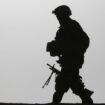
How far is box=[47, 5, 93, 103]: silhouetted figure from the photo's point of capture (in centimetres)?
680

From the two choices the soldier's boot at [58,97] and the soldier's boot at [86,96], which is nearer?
the soldier's boot at [86,96]

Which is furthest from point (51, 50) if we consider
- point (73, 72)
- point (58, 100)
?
point (58, 100)

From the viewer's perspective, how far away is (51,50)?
22.7 feet

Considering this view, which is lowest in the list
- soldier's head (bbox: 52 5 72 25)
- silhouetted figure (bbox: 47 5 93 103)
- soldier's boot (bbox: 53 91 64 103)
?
soldier's boot (bbox: 53 91 64 103)

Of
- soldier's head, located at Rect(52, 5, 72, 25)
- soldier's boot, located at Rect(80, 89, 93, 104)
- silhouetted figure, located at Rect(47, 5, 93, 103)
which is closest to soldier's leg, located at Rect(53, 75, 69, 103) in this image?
silhouetted figure, located at Rect(47, 5, 93, 103)

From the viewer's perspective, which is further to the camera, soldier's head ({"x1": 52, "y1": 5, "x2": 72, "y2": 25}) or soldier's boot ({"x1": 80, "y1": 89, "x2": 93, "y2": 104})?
soldier's head ({"x1": 52, "y1": 5, "x2": 72, "y2": 25})

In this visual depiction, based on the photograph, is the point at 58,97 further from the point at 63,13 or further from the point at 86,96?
the point at 63,13

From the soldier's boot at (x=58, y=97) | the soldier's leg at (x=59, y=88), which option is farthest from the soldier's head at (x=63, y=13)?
the soldier's boot at (x=58, y=97)

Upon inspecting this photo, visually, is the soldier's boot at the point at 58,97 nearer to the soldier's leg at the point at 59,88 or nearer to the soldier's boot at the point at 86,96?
the soldier's leg at the point at 59,88

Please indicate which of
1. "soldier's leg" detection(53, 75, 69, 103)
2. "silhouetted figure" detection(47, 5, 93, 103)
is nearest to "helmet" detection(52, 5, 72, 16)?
"silhouetted figure" detection(47, 5, 93, 103)

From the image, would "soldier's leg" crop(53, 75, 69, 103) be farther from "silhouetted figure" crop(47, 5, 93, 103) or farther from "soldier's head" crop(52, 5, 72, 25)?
"soldier's head" crop(52, 5, 72, 25)

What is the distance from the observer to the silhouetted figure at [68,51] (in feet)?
22.3

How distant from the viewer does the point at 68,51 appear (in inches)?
271

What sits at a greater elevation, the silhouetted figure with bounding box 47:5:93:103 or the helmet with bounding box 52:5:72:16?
the helmet with bounding box 52:5:72:16
